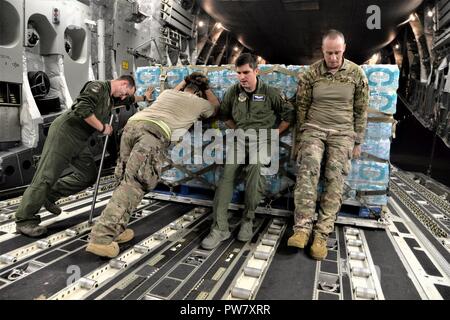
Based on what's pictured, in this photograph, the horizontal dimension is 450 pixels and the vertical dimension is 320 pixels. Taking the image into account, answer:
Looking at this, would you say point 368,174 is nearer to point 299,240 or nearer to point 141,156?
point 299,240

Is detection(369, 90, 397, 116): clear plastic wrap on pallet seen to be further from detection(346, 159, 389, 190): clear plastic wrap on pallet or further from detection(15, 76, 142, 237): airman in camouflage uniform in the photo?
detection(15, 76, 142, 237): airman in camouflage uniform

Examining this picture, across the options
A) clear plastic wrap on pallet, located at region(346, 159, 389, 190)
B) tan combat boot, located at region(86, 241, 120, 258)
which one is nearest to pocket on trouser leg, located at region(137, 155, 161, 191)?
tan combat boot, located at region(86, 241, 120, 258)

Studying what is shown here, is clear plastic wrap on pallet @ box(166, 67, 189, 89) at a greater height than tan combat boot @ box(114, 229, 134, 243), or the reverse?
clear plastic wrap on pallet @ box(166, 67, 189, 89)

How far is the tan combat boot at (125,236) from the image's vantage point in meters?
3.03

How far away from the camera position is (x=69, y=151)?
3.27 meters

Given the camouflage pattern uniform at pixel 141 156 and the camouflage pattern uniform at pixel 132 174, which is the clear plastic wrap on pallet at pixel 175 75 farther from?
the camouflage pattern uniform at pixel 132 174

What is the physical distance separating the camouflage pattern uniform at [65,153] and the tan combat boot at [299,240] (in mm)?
2380

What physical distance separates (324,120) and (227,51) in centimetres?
1269

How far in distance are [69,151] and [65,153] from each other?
47 millimetres

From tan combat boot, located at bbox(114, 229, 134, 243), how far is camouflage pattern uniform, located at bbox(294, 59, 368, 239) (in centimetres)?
167

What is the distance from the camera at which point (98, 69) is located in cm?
702

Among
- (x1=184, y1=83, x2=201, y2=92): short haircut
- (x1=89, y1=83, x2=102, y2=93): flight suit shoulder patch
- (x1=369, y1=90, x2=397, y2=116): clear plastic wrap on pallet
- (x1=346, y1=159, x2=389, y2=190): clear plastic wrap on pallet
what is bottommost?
(x1=346, y1=159, x2=389, y2=190): clear plastic wrap on pallet

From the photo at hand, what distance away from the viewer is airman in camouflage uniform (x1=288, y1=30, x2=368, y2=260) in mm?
3055
